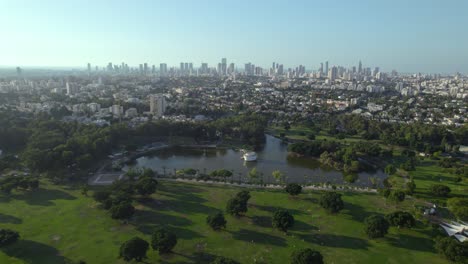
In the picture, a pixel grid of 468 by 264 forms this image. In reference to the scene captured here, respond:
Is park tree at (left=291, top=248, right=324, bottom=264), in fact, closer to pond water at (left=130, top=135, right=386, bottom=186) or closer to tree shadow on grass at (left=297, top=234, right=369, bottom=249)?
tree shadow on grass at (left=297, top=234, right=369, bottom=249)

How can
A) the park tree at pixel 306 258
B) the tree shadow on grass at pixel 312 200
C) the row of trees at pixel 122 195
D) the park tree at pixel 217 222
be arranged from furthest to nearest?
the tree shadow on grass at pixel 312 200, the row of trees at pixel 122 195, the park tree at pixel 217 222, the park tree at pixel 306 258

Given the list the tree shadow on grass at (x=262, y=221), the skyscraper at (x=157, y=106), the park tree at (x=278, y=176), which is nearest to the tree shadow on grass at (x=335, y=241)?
the tree shadow on grass at (x=262, y=221)

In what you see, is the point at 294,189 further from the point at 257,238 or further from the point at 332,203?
the point at 257,238

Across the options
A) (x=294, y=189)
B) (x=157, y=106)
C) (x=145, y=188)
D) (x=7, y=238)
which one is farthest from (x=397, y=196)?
(x=157, y=106)

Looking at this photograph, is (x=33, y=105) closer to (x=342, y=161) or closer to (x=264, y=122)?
(x=264, y=122)

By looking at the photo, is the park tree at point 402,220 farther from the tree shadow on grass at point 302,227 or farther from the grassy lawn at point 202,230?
the tree shadow on grass at point 302,227

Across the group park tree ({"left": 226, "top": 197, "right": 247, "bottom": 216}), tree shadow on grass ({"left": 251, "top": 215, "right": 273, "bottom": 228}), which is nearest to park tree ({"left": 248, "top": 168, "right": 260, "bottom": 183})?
tree shadow on grass ({"left": 251, "top": 215, "right": 273, "bottom": 228})
